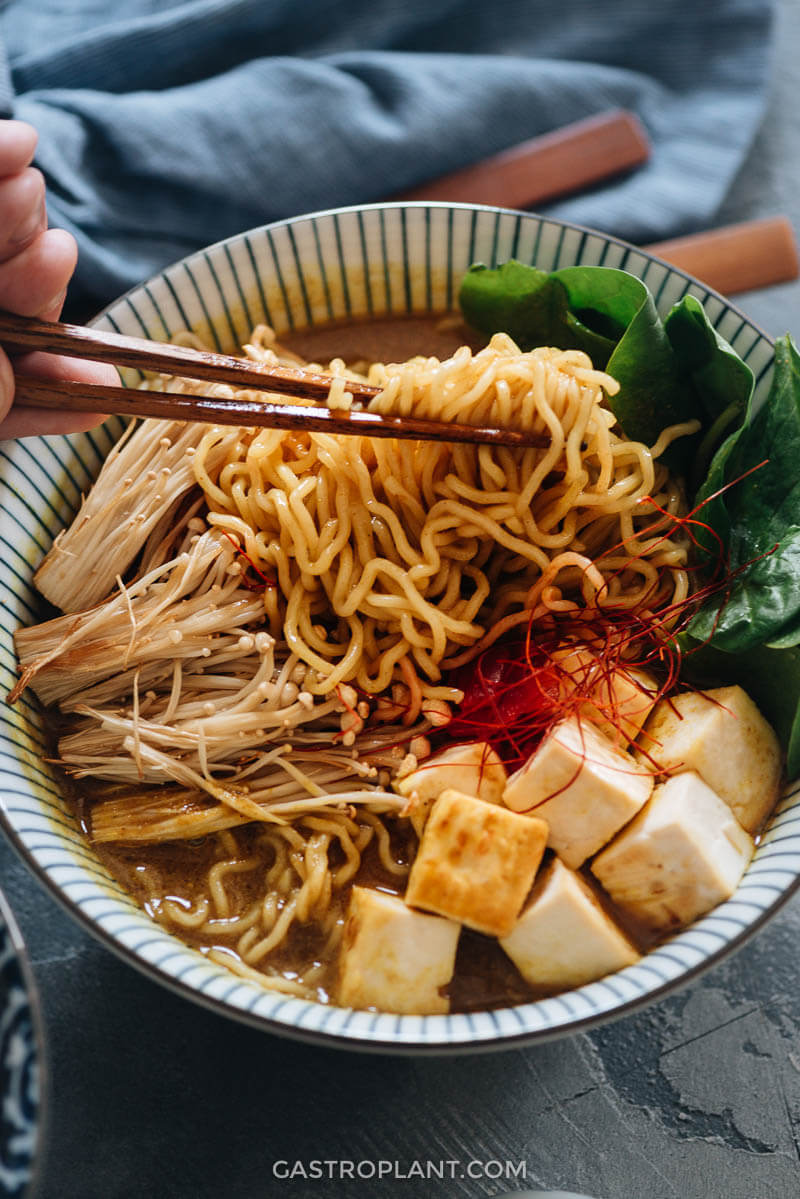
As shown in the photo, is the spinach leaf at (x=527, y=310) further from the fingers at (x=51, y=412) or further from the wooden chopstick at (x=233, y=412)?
the fingers at (x=51, y=412)

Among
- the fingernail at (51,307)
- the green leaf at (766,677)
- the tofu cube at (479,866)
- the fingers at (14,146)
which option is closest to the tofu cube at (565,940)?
the tofu cube at (479,866)

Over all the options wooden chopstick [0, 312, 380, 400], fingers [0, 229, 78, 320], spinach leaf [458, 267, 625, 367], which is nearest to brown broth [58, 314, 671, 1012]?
wooden chopstick [0, 312, 380, 400]

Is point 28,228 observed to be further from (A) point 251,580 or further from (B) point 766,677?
(B) point 766,677

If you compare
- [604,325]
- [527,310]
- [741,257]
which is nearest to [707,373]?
[604,325]

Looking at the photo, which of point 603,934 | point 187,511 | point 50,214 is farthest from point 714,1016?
point 50,214

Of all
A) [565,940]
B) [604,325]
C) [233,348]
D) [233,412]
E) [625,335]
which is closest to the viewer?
[565,940]

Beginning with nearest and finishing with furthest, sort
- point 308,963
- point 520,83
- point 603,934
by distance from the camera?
point 603,934 → point 308,963 → point 520,83

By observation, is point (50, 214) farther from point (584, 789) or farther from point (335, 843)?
point (584, 789)
